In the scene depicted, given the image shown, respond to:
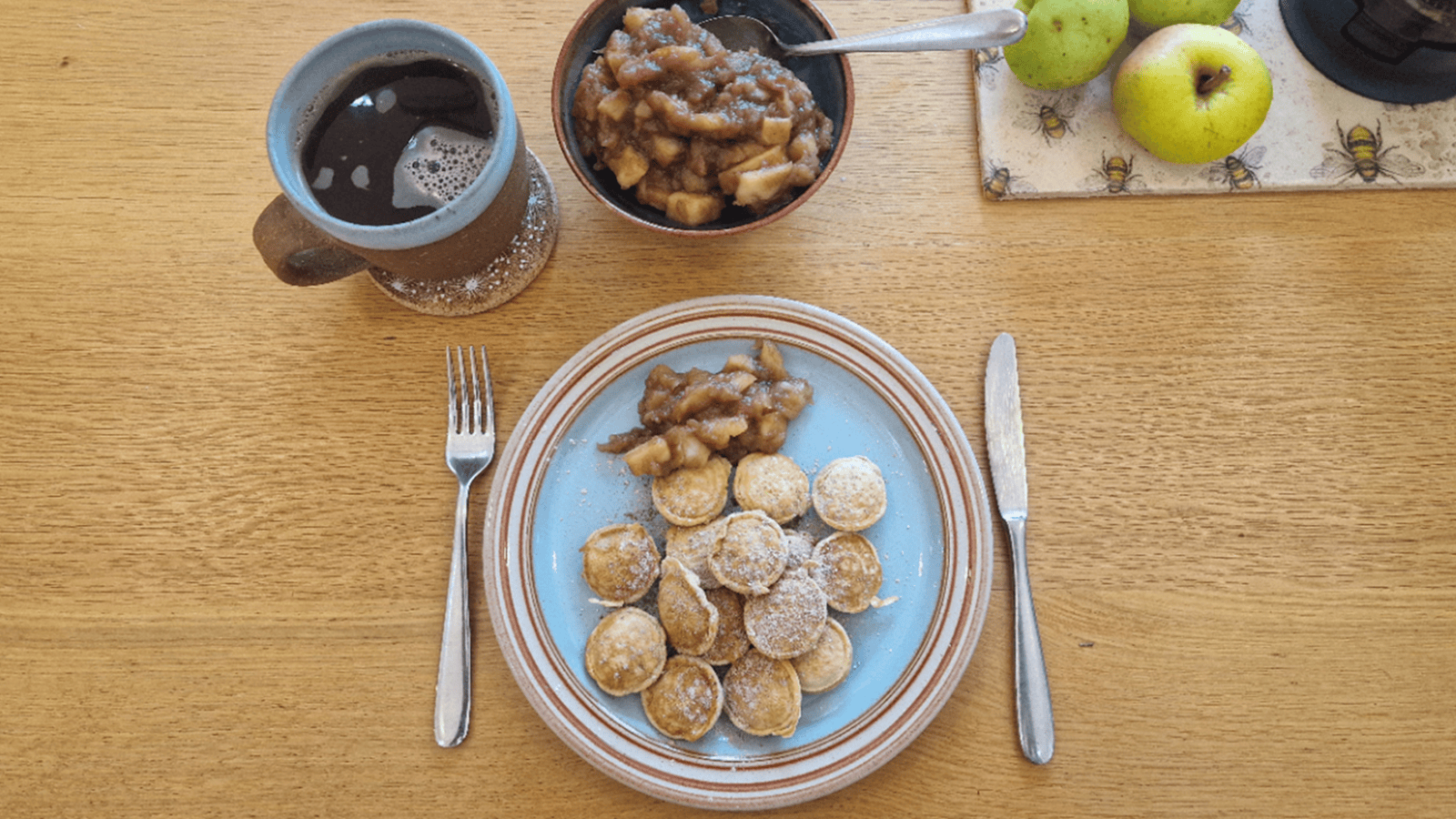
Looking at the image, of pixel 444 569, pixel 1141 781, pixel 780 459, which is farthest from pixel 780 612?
pixel 1141 781

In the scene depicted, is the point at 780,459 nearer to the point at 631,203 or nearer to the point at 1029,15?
the point at 631,203

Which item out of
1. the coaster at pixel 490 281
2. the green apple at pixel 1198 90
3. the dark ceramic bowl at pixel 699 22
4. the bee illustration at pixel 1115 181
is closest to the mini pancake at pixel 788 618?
the dark ceramic bowl at pixel 699 22

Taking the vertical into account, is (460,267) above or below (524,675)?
above

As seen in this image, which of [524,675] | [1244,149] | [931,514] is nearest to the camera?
[524,675]

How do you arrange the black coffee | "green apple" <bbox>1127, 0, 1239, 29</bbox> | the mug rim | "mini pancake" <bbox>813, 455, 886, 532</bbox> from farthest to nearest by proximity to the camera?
"green apple" <bbox>1127, 0, 1239, 29</bbox> → "mini pancake" <bbox>813, 455, 886, 532</bbox> → the black coffee → the mug rim

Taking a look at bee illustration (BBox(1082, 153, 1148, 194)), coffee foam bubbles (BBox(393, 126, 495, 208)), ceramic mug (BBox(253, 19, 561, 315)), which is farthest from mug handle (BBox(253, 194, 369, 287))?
bee illustration (BBox(1082, 153, 1148, 194))

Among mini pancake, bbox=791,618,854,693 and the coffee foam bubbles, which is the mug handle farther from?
mini pancake, bbox=791,618,854,693

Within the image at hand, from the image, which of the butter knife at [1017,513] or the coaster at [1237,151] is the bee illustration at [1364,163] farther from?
the butter knife at [1017,513]
